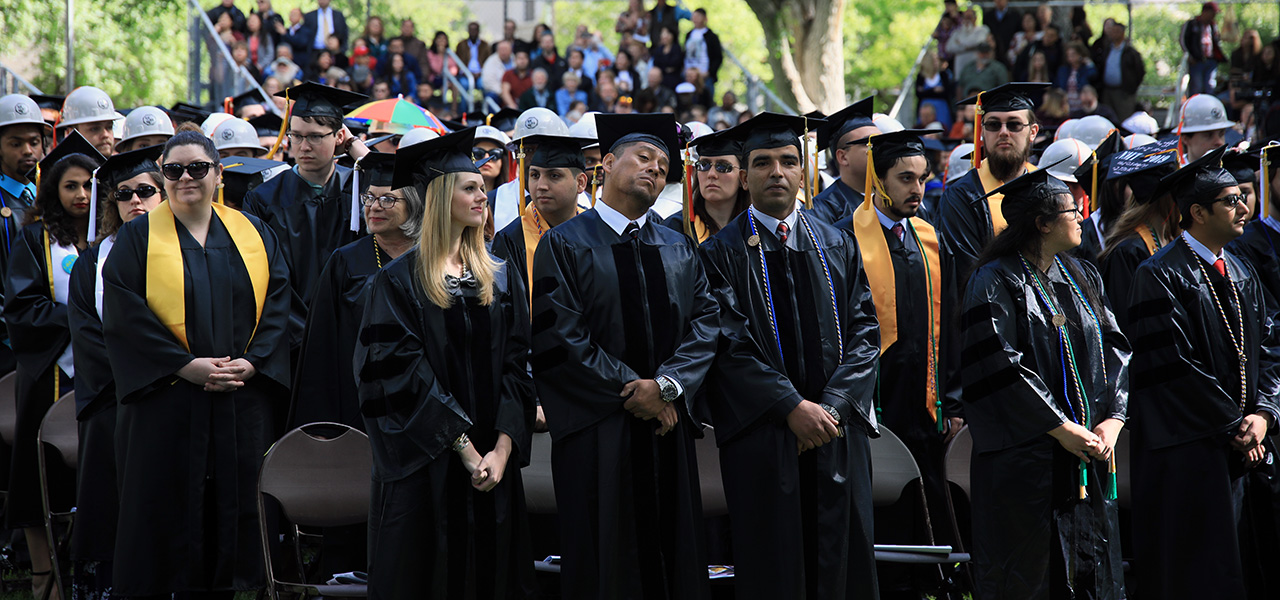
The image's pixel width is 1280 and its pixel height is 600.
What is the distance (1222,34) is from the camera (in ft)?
48.5

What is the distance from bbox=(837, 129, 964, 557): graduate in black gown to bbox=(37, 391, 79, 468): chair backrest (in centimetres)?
372

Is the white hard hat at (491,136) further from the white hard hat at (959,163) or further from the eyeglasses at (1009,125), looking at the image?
the eyeglasses at (1009,125)

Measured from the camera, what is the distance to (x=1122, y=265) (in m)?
5.69

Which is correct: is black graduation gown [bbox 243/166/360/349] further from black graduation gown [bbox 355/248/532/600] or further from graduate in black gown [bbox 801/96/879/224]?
graduate in black gown [bbox 801/96/879/224]

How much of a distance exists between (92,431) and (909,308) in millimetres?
3704

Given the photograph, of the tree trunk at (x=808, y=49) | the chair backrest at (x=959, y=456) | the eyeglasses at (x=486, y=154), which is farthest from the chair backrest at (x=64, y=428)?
the tree trunk at (x=808, y=49)

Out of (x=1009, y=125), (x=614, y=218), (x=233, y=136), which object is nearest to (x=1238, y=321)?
(x=1009, y=125)

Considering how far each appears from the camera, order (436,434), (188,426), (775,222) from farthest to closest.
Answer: (188,426) < (775,222) < (436,434)

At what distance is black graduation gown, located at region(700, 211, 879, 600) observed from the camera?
14.6 ft

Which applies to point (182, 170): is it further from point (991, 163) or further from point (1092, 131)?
point (1092, 131)

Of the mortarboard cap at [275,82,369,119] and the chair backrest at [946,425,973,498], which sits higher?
the mortarboard cap at [275,82,369,119]

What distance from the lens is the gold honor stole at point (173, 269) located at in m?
5.03

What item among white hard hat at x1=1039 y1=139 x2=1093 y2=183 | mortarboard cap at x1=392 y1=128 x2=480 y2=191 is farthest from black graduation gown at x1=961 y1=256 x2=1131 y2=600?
white hard hat at x1=1039 y1=139 x2=1093 y2=183

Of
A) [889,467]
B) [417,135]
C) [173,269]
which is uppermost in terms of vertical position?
[417,135]
